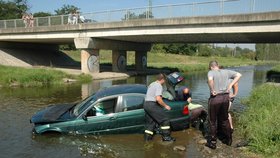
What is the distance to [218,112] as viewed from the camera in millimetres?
7656

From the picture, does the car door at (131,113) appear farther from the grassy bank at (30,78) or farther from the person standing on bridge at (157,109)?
the grassy bank at (30,78)

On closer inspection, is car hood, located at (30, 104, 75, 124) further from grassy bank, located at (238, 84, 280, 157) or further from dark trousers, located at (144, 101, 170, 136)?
grassy bank, located at (238, 84, 280, 157)

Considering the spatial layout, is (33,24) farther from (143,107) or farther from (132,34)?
(143,107)

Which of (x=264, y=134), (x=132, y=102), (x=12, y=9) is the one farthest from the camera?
(x=12, y=9)

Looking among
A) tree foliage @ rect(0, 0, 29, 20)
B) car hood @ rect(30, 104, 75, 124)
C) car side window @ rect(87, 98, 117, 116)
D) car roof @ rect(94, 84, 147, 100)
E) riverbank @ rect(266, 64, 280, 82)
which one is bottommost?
riverbank @ rect(266, 64, 280, 82)

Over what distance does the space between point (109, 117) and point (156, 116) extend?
138cm

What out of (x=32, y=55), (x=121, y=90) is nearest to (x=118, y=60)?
(x=32, y=55)

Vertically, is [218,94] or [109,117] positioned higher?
[218,94]

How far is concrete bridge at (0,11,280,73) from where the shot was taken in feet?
69.4

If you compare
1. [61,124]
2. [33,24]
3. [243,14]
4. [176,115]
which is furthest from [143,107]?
[33,24]

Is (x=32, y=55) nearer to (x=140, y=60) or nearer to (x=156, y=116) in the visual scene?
(x=140, y=60)

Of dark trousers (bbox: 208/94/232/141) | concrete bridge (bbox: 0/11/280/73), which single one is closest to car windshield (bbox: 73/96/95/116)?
dark trousers (bbox: 208/94/232/141)

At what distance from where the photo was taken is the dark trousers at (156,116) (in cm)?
840

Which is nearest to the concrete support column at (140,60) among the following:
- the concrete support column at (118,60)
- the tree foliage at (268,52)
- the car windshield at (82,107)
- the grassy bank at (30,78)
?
the concrete support column at (118,60)
